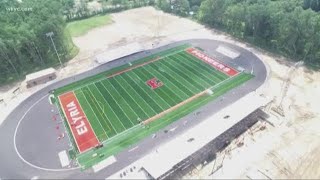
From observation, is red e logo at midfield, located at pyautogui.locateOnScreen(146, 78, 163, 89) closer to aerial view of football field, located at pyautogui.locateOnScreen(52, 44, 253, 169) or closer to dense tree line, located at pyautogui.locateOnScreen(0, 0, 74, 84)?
aerial view of football field, located at pyautogui.locateOnScreen(52, 44, 253, 169)

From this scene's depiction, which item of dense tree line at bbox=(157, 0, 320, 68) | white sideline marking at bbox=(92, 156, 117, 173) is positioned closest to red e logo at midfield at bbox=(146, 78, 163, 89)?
white sideline marking at bbox=(92, 156, 117, 173)

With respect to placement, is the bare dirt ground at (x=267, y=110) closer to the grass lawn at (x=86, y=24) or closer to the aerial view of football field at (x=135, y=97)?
the grass lawn at (x=86, y=24)

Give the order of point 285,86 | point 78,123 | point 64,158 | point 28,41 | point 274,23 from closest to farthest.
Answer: point 64,158 → point 78,123 → point 285,86 → point 28,41 → point 274,23

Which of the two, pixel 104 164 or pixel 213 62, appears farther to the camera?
pixel 213 62

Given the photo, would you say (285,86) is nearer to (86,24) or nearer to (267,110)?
(267,110)

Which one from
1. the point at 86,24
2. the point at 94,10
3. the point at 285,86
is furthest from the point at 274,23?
the point at 94,10

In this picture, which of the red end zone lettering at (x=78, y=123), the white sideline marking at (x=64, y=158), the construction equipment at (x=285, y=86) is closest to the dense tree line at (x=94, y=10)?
the red end zone lettering at (x=78, y=123)
